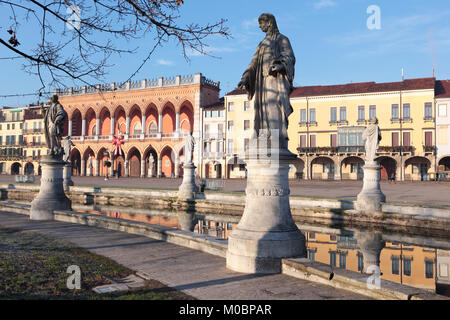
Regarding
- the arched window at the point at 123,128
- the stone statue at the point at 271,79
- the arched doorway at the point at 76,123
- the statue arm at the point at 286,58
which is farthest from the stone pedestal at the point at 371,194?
the arched doorway at the point at 76,123

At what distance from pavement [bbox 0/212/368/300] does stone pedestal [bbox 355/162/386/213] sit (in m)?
7.78

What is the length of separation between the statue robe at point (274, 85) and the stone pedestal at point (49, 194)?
690 cm

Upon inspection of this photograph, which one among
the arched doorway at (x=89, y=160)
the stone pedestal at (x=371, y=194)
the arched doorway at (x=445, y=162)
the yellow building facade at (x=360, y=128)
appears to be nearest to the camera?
the stone pedestal at (x=371, y=194)

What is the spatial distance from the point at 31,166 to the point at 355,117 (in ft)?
169

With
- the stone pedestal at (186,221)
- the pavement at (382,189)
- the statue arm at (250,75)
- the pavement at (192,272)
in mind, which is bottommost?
the stone pedestal at (186,221)

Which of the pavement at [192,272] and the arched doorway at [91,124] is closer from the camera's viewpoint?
the pavement at [192,272]

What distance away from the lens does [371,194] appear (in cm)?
1252

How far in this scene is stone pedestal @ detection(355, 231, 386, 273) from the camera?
763 cm

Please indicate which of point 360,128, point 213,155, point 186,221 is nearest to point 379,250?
point 186,221

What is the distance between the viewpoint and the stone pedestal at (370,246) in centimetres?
763

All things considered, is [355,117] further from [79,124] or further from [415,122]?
[79,124]

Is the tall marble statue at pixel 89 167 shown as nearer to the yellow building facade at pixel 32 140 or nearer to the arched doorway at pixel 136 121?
the arched doorway at pixel 136 121

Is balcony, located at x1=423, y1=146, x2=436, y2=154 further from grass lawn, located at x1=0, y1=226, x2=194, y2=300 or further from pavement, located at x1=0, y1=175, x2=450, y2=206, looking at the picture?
grass lawn, located at x1=0, y1=226, x2=194, y2=300
